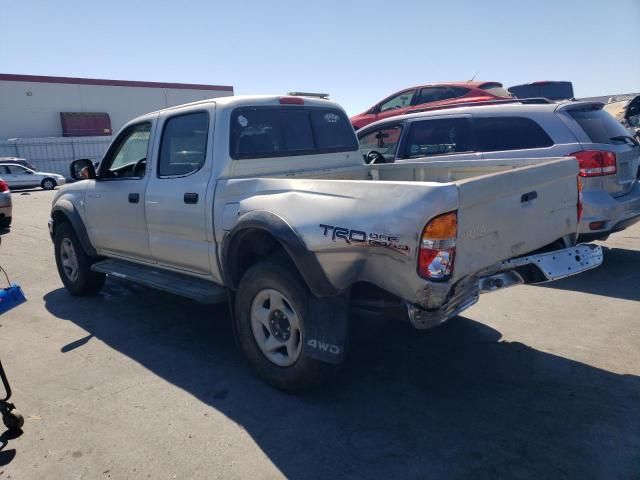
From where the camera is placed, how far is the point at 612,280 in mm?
5770

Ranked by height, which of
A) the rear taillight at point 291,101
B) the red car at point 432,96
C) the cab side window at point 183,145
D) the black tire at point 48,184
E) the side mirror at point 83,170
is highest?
the red car at point 432,96

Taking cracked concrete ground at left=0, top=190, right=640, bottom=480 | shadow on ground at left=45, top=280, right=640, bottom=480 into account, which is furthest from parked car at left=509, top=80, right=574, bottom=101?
shadow on ground at left=45, top=280, right=640, bottom=480

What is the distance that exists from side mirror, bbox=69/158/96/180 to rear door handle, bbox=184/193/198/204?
1853mm

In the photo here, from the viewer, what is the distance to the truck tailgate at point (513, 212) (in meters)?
2.90

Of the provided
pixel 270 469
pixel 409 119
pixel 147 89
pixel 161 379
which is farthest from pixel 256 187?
pixel 147 89

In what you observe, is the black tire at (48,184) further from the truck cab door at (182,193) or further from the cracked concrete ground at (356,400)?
the truck cab door at (182,193)

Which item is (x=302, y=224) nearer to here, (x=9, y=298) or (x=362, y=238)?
(x=362, y=238)

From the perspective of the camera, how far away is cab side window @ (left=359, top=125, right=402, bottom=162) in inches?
307

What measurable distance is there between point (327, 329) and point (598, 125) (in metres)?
4.57

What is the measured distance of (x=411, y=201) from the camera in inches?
111

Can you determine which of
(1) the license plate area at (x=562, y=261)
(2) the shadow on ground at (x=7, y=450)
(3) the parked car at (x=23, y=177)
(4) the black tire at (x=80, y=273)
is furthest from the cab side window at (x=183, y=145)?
(3) the parked car at (x=23, y=177)

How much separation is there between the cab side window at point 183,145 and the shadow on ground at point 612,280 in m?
3.56

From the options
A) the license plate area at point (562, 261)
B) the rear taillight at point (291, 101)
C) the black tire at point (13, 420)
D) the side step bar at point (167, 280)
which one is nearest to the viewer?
the black tire at point (13, 420)

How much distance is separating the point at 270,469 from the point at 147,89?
39975 millimetres
